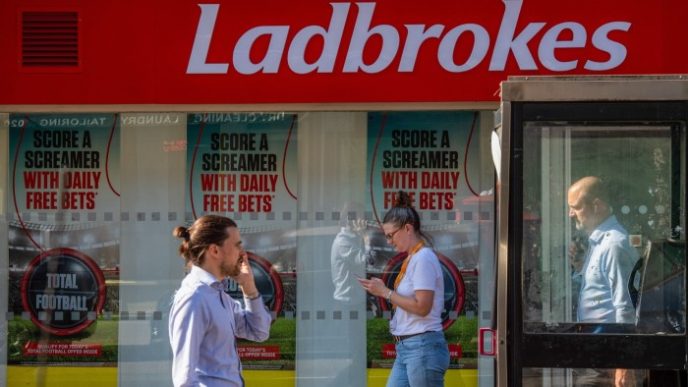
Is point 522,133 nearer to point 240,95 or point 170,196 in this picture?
point 240,95

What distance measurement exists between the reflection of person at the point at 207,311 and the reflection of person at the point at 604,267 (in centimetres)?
154

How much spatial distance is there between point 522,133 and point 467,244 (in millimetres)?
3214

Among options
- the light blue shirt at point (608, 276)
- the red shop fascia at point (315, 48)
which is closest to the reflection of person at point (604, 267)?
the light blue shirt at point (608, 276)

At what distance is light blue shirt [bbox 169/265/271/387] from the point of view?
441cm

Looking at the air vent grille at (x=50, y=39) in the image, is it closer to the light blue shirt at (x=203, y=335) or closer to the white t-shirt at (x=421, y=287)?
the white t-shirt at (x=421, y=287)

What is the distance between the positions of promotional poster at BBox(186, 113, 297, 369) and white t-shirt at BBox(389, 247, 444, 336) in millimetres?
1697

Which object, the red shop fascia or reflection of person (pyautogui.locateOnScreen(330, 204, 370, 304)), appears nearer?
the red shop fascia

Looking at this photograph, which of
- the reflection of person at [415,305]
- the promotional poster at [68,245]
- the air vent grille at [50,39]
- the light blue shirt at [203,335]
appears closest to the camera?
the light blue shirt at [203,335]

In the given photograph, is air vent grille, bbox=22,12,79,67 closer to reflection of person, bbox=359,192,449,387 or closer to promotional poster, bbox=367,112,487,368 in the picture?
promotional poster, bbox=367,112,487,368

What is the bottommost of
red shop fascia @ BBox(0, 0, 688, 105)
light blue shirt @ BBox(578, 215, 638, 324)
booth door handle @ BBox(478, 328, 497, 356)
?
booth door handle @ BBox(478, 328, 497, 356)

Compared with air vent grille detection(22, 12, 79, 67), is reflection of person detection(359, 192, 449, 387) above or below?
below

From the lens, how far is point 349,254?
25.7 ft

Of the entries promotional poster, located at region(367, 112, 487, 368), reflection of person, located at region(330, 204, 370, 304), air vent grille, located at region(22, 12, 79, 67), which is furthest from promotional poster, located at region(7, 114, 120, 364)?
promotional poster, located at region(367, 112, 487, 368)

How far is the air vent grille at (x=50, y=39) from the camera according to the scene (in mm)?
7707
